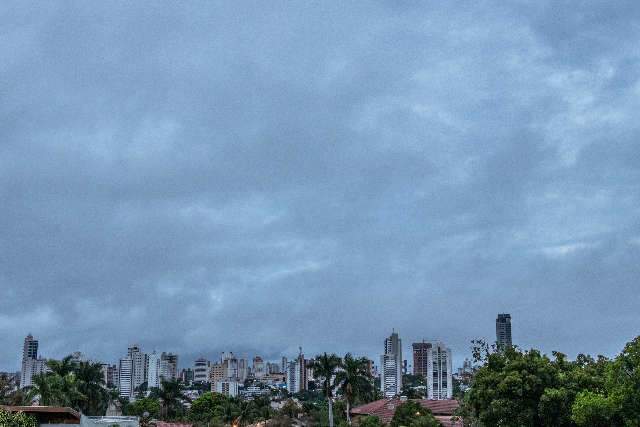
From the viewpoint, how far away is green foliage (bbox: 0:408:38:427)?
40469mm

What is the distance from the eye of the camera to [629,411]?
3225 centimetres

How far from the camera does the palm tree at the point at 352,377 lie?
2849 inches

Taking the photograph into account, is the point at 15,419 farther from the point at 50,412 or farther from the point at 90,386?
the point at 90,386

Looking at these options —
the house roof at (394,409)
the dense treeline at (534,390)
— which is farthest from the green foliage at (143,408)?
the dense treeline at (534,390)

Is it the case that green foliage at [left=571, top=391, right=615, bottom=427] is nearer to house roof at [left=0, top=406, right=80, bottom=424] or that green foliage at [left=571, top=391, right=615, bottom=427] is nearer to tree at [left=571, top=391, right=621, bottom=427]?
tree at [left=571, top=391, right=621, bottom=427]

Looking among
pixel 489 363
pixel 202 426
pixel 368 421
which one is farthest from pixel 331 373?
pixel 489 363

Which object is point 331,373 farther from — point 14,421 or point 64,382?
point 14,421

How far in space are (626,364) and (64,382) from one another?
4069 cm

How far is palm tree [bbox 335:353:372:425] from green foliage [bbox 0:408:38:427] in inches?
1387

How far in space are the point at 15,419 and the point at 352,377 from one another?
37.0 metres

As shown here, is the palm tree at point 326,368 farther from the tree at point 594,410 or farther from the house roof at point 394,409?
the tree at point 594,410

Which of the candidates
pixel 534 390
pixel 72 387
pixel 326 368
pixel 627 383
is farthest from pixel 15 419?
pixel 326 368

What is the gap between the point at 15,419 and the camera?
4125 centimetres

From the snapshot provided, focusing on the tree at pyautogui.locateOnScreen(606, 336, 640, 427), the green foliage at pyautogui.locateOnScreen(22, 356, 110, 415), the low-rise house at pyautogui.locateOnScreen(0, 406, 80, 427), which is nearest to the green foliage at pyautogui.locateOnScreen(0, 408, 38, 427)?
the low-rise house at pyautogui.locateOnScreen(0, 406, 80, 427)
